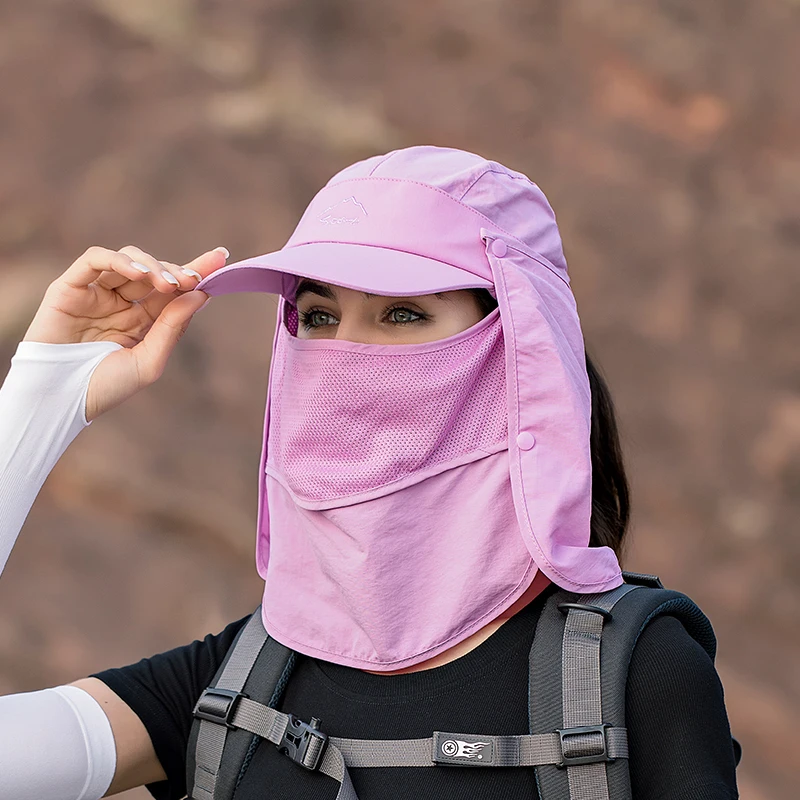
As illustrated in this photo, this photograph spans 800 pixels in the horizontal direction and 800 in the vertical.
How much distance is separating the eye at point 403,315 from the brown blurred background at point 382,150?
7.27 feet

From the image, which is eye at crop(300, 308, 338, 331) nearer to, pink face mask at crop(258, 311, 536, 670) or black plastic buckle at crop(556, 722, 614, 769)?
pink face mask at crop(258, 311, 536, 670)

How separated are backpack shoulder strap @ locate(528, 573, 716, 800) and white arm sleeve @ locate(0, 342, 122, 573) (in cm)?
63

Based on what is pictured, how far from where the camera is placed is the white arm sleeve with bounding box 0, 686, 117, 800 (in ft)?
4.01

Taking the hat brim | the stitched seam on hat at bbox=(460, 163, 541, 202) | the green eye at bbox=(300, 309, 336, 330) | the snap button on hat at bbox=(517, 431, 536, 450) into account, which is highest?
the stitched seam on hat at bbox=(460, 163, 541, 202)

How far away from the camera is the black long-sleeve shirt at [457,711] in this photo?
1.07 m

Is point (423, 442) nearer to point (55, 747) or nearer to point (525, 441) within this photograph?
point (525, 441)

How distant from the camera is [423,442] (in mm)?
1242

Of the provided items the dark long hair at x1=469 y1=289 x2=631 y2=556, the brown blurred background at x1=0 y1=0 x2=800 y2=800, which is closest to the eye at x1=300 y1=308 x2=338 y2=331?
the dark long hair at x1=469 y1=289 x2=631 y2=556

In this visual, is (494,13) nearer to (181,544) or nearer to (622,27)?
(622,27)

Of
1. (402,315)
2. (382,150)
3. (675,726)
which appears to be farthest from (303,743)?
(382,150)

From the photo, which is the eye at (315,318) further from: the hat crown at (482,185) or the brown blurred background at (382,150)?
the brown blurred background at (382,150)

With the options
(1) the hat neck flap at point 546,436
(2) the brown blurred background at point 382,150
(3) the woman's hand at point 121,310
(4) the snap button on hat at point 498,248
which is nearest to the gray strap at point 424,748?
(1) the hat neck flap at point 546,436

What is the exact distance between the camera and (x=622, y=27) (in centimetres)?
359

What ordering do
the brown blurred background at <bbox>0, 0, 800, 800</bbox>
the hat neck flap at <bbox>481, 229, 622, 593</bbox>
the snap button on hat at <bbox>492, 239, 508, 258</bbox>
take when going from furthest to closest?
the brown blurred background at <bbox>0, 0, 800, 800</bbox>, the snap button on hat at <bbox>492, 239, 508, 258</bbox>, the hat neck flap at <bbox>481, 229, 622, 593</bbox>
